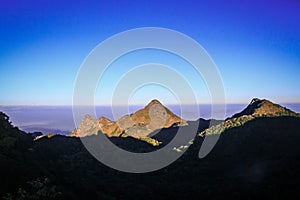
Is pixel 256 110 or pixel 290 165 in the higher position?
pixel 256 110

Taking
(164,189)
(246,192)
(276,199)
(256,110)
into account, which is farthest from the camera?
(256,110)

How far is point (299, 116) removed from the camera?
170500 mm

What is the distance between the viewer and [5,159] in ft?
139

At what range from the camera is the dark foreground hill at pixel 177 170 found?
145 ft

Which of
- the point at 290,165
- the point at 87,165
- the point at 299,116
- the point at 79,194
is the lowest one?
the point at 87,165

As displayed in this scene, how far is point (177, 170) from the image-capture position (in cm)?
11306

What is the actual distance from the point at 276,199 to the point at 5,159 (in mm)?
59621

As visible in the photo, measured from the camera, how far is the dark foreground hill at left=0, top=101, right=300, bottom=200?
44.2m

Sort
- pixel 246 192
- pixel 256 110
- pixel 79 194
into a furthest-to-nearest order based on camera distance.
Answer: pixel 256 110 < pixel 246 192 < pixel 79 194

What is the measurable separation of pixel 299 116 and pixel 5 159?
560 feet

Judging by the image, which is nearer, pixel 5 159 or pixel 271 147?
pixel 5 159

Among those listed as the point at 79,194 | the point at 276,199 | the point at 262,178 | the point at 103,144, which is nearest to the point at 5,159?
the point at 79,194

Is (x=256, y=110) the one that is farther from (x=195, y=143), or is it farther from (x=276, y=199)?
(x=276, y=199)

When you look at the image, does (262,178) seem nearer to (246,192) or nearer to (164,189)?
(246,192)
